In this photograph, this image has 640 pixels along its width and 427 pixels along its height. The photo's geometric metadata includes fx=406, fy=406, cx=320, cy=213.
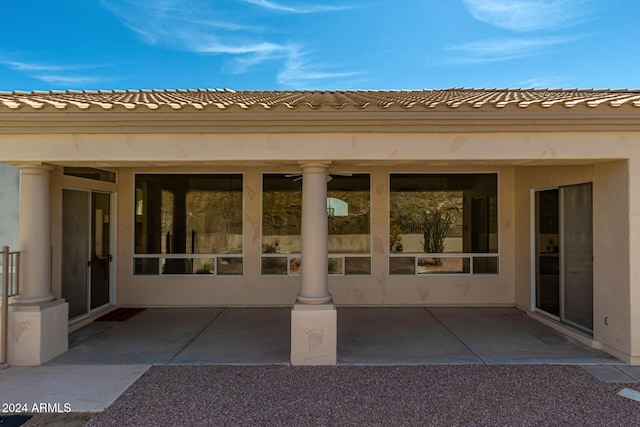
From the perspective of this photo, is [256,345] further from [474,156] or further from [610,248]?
[610,248]

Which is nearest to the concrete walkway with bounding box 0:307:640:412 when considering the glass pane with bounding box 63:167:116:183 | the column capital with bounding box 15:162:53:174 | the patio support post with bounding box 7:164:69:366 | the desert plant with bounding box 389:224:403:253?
the patio support post with bounding box 7:164:69:366

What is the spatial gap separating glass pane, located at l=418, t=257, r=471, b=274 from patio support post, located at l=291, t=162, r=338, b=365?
388 cm

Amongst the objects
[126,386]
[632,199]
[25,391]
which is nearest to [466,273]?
[632,199]

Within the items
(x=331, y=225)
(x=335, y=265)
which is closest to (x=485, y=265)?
(x=335, y=265)

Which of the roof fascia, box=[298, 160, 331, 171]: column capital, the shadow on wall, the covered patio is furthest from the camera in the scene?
the shadow on wall

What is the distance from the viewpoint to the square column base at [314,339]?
5610 millimetres

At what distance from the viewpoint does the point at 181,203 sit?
9.19 m

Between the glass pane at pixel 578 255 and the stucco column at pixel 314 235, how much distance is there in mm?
4249

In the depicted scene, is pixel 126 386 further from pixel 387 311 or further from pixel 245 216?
pixel 387 311

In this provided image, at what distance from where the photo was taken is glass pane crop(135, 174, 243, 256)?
29.8 ft

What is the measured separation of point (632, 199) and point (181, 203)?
27.0 feet

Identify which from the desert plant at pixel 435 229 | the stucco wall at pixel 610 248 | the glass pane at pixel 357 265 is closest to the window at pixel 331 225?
the glass pane at pixel 357 265

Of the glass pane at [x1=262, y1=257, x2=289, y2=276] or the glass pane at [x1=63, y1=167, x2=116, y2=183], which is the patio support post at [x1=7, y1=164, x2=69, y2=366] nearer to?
the glass pane at [x1=63, y1=167, x2=116, y2=183]

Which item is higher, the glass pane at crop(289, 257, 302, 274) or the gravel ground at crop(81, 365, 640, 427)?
the glass pane at crop(289, 257, 302, 274)
